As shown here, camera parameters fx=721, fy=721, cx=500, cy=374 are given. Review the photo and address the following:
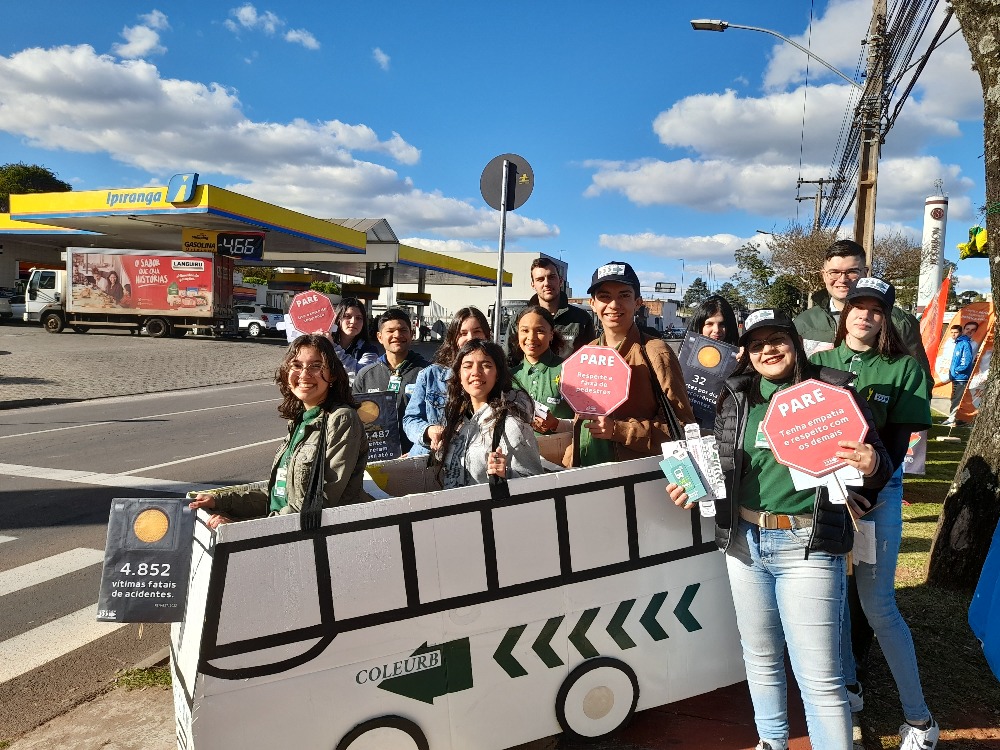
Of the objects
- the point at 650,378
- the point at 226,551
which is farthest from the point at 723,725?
the point at 226,551

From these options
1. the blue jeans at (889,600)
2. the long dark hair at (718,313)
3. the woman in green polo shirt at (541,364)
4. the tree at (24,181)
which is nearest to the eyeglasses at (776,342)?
the blue jeans at (889,600)

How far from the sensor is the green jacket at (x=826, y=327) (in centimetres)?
305

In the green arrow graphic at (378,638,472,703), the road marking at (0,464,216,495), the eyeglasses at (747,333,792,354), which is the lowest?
the road marking at (0,464,216,495)

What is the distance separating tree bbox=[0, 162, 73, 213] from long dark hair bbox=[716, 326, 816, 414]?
64285 mm

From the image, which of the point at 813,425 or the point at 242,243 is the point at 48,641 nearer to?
the point at 813,425

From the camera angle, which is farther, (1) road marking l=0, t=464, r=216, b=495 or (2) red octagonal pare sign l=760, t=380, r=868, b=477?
(1) road marking l=0, t=464, r=216, b=495

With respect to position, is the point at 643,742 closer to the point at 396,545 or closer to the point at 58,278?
the point at 396,545

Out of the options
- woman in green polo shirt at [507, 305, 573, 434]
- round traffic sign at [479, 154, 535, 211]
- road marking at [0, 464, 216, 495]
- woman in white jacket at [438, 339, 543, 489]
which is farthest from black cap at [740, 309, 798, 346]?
road marking at [0, 464, 216, 495]

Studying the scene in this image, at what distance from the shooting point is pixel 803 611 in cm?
238

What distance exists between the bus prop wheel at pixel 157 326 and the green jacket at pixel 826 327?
92.9 ft

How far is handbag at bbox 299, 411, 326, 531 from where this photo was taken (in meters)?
2.26

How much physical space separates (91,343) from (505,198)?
23.8 meters

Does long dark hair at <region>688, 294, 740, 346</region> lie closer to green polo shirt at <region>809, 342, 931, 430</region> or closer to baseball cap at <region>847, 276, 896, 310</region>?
baseball cap at <region>847, 276, 896, 310</region>

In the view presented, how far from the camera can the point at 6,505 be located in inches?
261
